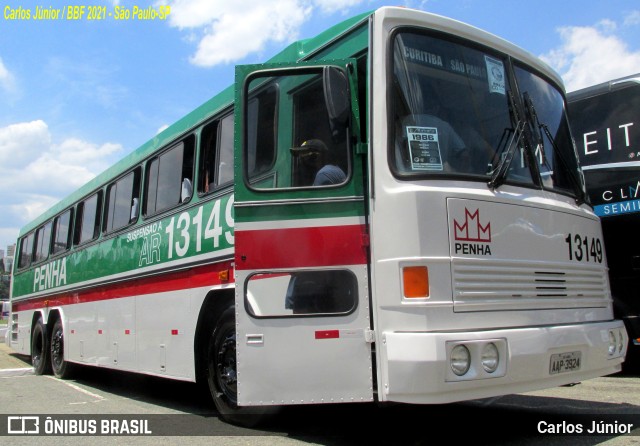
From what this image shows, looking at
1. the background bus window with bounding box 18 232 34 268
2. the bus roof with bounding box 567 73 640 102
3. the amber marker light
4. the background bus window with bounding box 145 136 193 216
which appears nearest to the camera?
the amber marker light

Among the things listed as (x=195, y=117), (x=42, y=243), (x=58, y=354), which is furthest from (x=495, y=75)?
(x=42, y=243)

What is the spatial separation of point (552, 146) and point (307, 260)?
233 centimetres

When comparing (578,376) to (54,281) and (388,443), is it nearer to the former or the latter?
(388,443)

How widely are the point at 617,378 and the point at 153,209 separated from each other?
673 cm

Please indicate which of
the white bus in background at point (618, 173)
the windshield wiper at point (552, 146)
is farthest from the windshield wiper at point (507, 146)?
the white bus in background at point (618, 173)

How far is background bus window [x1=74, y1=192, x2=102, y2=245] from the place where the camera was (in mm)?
9570

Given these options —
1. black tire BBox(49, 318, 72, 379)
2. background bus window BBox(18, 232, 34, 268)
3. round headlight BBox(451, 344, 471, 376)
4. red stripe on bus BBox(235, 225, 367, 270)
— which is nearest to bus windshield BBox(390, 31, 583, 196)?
red stripe on bus BBox(235, 225, 367, 270)

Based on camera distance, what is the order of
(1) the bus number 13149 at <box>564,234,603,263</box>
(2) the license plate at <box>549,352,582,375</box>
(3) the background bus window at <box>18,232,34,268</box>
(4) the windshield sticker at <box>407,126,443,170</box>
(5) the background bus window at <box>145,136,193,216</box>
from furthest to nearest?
(3) the background bus window at <box>18,232,34,268</box>, (5) the background bus window at <box>145,136,193,216</box>, (1) the bus number 13149 at <box>564,234,603,263</box>, (2) the license plate at <box>549,352,582,375</box>, (4) the windshield sticker at <box>407,126,443,170</box>

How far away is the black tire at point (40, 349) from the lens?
38.4 ft

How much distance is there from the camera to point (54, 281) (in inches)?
453

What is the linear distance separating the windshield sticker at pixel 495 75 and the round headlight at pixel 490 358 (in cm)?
198

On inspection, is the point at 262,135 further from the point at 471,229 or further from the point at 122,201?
the point at 122,201

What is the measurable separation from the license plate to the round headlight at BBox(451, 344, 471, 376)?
77cm

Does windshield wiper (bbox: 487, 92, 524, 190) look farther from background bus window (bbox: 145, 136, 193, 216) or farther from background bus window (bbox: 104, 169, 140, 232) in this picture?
background bus window (bbox: 104, 169, 140, 232)
